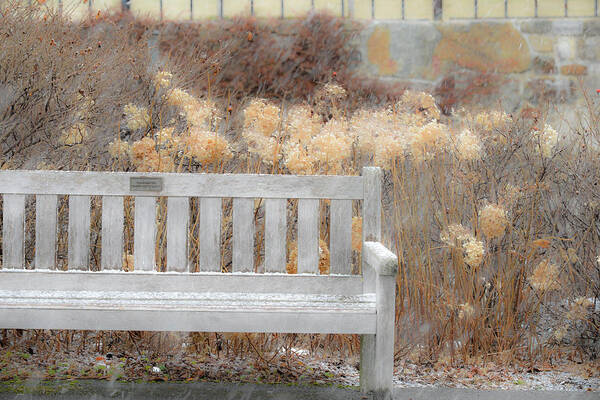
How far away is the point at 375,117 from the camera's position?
4895 mm

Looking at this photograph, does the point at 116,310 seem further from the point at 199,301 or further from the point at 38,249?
the point at 38,249

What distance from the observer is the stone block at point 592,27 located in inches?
384

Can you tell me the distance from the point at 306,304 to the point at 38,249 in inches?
53.4

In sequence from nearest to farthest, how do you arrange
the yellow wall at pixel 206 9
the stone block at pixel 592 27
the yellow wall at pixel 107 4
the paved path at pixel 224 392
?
the paved path at pixel 224 392 < the yellow wall at pixel 107 4 < the yellow wall at pixel 206 9 < the stone block at pixel 592 27

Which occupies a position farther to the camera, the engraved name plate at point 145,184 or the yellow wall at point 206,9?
the yellow wall at point 206,9

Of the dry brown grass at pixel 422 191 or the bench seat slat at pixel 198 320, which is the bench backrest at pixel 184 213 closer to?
the dry brown grass at pixel 422 191

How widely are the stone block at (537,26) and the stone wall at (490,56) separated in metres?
0.01

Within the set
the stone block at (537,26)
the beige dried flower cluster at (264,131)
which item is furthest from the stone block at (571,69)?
the beige dried flower cluster at (264,131)

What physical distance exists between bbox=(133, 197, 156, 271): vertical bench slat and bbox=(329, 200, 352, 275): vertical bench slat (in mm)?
862

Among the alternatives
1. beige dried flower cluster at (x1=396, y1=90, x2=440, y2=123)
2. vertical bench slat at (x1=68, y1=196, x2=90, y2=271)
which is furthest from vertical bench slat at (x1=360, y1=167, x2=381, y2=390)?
vertical bench slat at (x1=68, y1=196, x2=90, y2=271)

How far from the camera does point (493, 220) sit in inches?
164

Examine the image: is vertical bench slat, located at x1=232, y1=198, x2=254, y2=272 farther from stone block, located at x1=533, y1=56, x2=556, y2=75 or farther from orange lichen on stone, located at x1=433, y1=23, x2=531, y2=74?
stone block, located at x1=533, y1=56, x2=556, y2=75

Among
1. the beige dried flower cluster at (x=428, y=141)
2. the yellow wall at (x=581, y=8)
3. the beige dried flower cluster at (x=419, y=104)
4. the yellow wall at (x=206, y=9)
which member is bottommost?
the beige dried flower cluster at (x=428, y=141)

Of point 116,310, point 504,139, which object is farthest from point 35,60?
point 504,139
